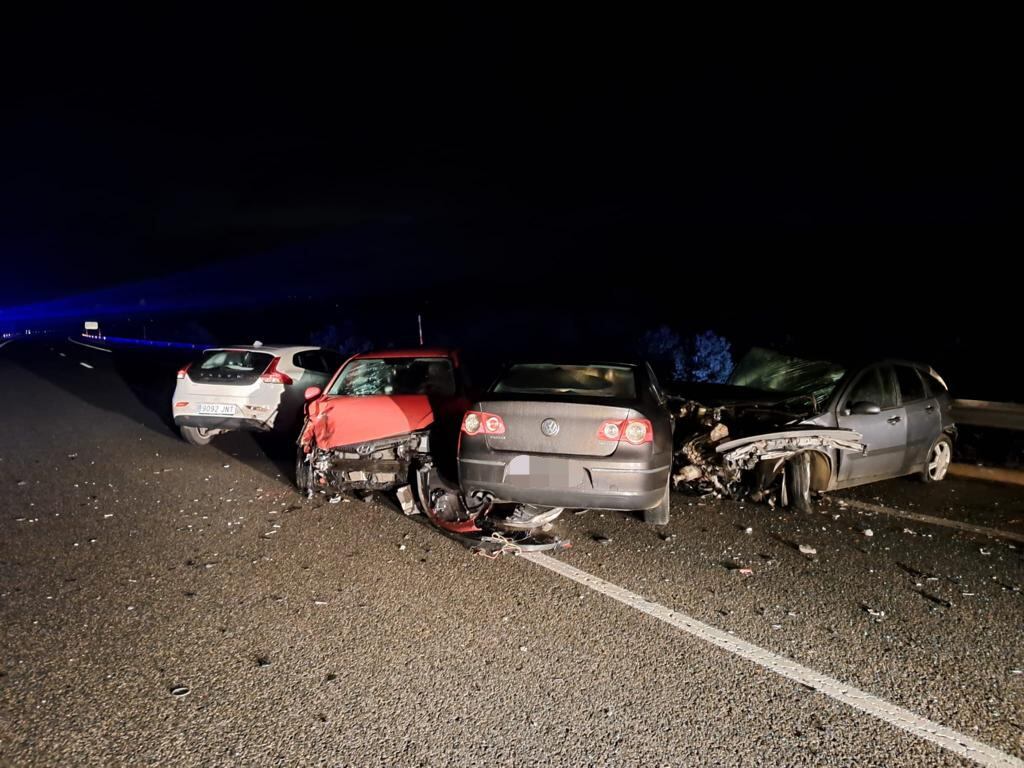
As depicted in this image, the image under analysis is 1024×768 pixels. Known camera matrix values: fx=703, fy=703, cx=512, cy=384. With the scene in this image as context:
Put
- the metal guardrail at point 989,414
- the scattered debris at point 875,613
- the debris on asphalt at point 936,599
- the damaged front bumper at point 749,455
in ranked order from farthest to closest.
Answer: the metal guardrail at point 989,414
the damaged front bumper at point 749,455
the debris on asphalt at point 936,599
the scattered debris at point 875,613

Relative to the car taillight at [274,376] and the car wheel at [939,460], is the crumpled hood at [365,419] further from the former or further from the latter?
the car wheel at [939,460]

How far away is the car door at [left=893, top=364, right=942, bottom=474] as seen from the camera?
7.48 metres

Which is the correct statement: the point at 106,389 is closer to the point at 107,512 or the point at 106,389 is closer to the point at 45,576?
the point at 107,512

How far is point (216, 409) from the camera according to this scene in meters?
9.45

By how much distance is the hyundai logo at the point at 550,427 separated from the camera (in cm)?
538

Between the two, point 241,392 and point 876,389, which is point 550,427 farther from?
→ point 241,392

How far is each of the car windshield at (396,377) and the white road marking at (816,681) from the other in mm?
2934

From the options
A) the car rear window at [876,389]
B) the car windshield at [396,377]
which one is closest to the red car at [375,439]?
the car windshield at [396,377]

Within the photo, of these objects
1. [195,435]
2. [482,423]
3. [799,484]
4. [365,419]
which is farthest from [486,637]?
[195,435]

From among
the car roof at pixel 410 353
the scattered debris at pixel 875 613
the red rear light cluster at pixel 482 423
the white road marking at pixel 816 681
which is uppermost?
the car roof at pixel 410 353

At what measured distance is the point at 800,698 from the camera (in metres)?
3.42

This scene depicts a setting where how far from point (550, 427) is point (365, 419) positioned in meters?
1.93

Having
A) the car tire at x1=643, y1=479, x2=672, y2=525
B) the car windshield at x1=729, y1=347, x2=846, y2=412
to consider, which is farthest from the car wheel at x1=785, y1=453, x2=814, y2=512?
the car tire at x1=643, y1=479, x2=672, y2=525

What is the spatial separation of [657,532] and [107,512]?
508cm
